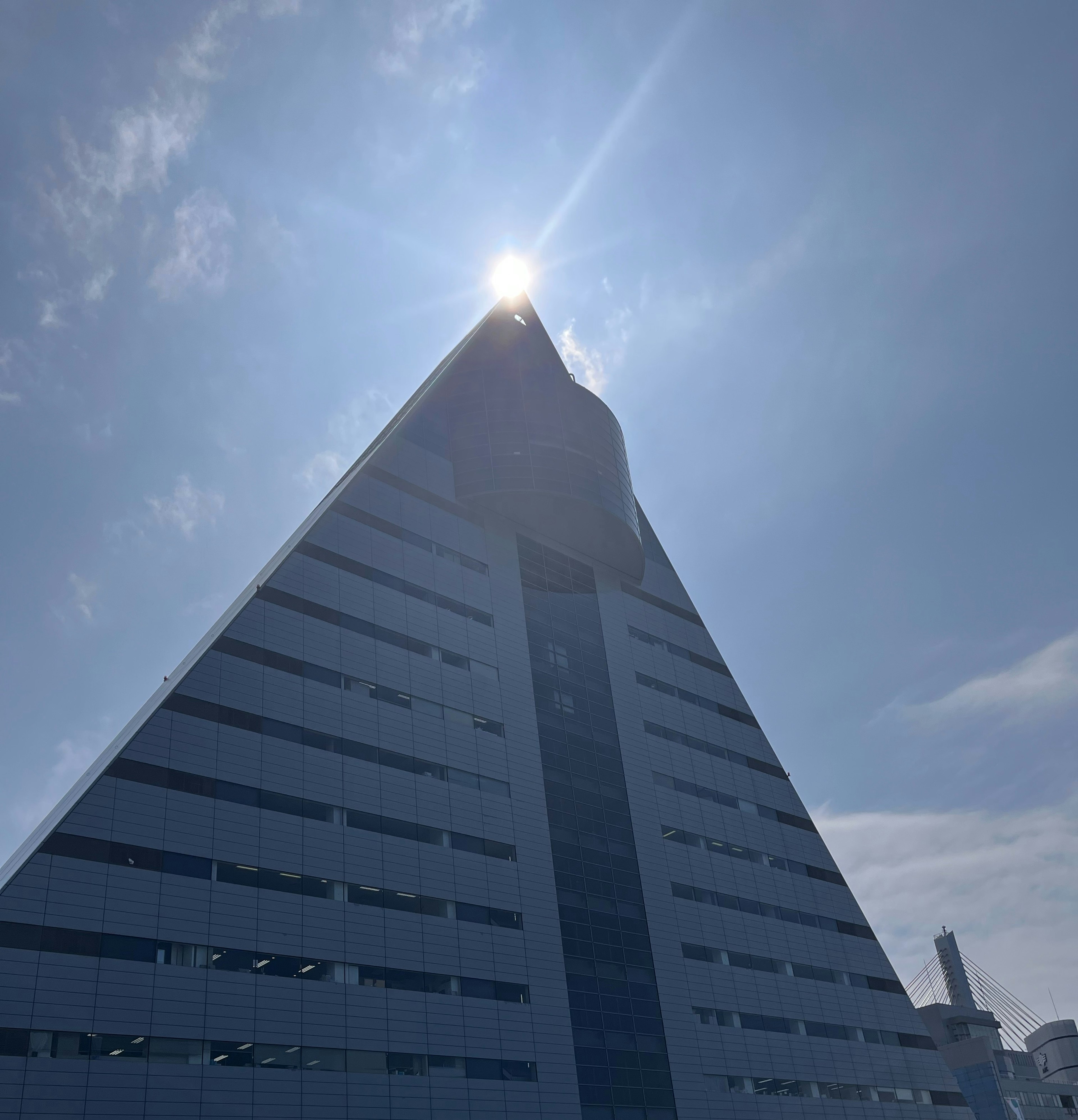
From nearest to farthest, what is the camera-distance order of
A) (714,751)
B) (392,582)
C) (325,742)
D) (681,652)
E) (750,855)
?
1. (325,742)
2. (392,582)
3. (750,855)
4. (714,751)
5. (681,652)

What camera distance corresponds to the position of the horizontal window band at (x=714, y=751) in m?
69.4

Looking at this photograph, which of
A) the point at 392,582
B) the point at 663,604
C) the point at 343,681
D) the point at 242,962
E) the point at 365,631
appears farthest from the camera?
the point at 663,604

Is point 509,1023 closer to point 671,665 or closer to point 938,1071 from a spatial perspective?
point 671,665

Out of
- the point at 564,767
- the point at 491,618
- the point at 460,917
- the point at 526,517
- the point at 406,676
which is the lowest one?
the point at 460,917

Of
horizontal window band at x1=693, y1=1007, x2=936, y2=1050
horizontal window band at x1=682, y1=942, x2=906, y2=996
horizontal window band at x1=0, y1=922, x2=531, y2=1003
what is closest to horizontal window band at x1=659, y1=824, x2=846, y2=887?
horizontal window band at x1=682, y1=942, x2=906, y2=996

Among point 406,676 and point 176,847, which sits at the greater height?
point 406,676

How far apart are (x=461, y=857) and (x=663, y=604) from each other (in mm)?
34172

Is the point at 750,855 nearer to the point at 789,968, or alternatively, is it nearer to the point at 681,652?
the point at 789,968

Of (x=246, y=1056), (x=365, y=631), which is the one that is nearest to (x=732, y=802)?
(x=365, y=631)

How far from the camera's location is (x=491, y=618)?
63656mm

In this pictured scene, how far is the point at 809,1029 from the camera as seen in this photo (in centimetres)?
6253

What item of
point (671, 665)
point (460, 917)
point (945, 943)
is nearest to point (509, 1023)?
point (460, 917)

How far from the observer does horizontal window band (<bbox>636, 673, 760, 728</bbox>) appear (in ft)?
237

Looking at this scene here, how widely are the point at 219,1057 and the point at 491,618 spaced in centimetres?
3149
